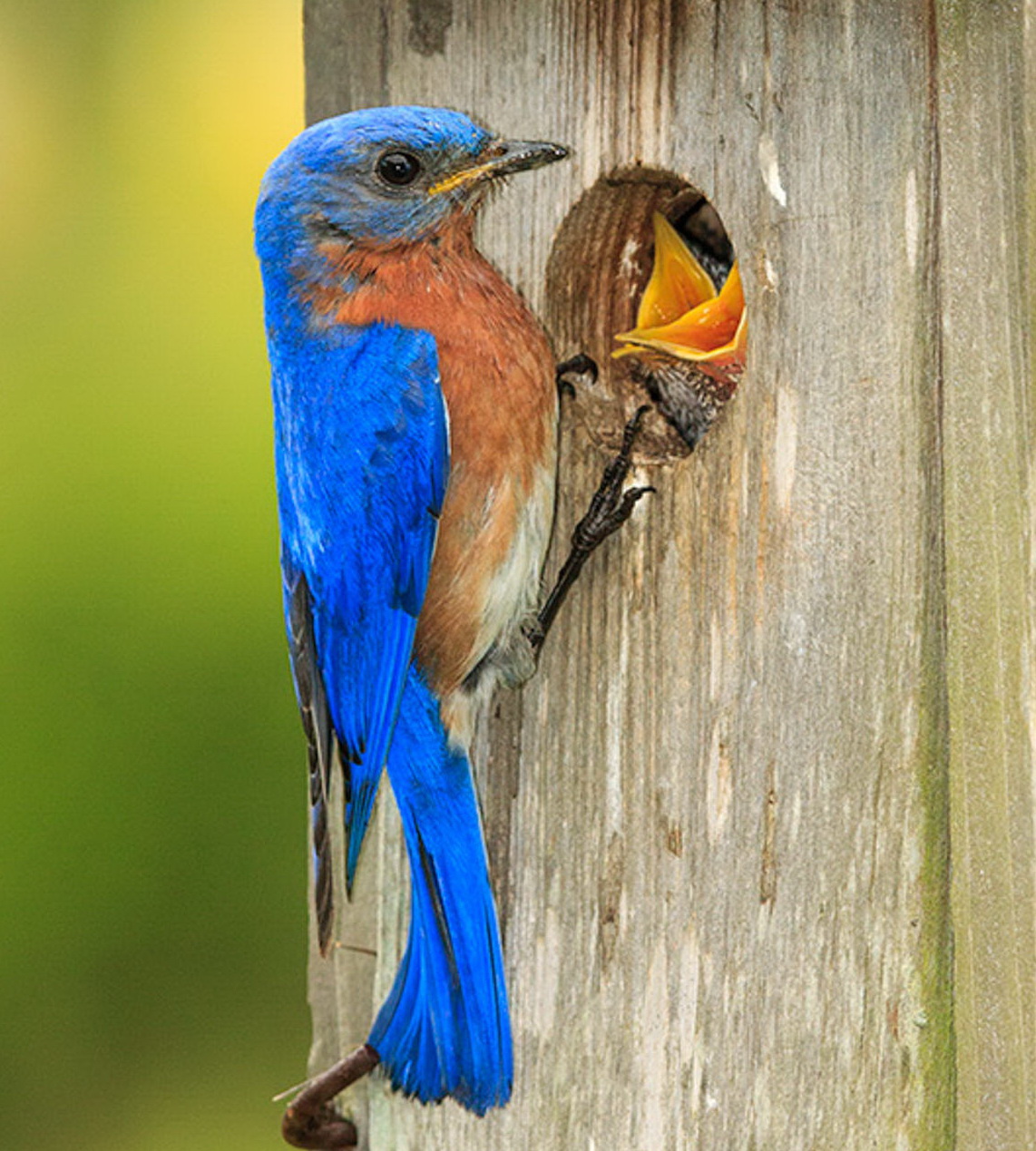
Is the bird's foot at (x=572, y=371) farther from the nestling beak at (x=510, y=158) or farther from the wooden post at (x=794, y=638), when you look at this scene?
the nestling beak at (x=510, y=158)

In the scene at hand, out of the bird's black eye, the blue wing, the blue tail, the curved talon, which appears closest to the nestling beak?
the bird's black eye

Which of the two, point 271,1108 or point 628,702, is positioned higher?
point 628,702

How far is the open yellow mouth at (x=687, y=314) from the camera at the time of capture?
2.74m

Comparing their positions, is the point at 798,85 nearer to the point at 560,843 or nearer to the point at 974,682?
the point at 974,682

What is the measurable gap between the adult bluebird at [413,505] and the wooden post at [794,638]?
9cm

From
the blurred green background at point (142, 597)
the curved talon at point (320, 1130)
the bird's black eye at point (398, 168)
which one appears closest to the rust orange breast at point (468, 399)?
the bird's black eye at point (398, 168)

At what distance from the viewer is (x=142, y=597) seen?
385cm

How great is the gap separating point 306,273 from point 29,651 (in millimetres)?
1244

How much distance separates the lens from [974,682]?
2.24 meters

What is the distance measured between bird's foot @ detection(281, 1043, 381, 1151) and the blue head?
1254mm

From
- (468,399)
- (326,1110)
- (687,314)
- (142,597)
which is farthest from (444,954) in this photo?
(142,597)

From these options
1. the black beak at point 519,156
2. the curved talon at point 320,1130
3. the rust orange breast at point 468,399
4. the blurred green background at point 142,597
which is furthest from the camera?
the blurred green background at point 142,597

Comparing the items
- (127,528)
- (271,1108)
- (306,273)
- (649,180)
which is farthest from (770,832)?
(271,1108)

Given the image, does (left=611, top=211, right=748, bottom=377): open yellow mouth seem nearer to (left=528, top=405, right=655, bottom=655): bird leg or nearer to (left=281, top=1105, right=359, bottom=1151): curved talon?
(left=528, top=405, right=655, bottom=655): bird leg
